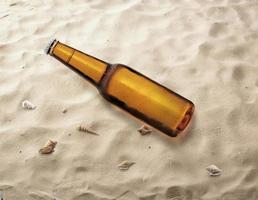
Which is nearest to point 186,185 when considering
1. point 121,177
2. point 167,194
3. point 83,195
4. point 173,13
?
point 167,194

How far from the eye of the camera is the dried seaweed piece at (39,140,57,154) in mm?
1382

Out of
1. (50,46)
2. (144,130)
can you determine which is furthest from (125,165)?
(50,46)

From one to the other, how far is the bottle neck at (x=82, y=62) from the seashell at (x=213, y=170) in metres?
0.45

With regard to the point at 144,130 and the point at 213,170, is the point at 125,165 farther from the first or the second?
the point at 213,170

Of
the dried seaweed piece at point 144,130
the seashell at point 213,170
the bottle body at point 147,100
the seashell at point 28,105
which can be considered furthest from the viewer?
the seashell at point 28,105

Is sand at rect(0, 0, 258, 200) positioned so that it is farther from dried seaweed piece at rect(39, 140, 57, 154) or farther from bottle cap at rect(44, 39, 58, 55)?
bottle cap at rect(44, 39, 58, 55)

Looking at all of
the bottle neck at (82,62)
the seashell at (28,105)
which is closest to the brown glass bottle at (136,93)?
the bottle neck at (82,62)

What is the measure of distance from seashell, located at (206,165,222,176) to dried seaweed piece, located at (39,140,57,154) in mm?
517

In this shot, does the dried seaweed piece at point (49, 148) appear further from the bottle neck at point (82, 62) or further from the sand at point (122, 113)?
the bottle neck at point (82, 62)

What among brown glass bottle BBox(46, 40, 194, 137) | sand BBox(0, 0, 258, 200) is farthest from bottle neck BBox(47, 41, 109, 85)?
sand BBox(0, 0, 258, 200)

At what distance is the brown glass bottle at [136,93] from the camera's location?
1.20 meters

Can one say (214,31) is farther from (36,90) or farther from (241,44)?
(36,90)

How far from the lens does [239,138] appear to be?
140 centimetres

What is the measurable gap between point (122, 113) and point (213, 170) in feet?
1.28
